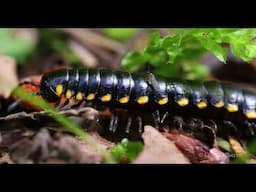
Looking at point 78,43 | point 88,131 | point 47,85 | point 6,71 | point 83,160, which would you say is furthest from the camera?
point 78,43

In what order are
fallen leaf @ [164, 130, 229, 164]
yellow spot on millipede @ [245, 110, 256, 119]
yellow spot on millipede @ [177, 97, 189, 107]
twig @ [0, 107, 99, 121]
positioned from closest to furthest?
fallen leaf @ [164, 130, 229, 164]
twig @ [0, 107, 99, 121]
yellow spot on millipede @ [177, 97, 189, 107]
yellow spot on millipede @ [245, 110, 256, 119]

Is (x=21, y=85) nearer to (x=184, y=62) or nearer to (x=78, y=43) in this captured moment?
(x=184, y=62)

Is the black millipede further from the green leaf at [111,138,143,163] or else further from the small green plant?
the green leaf at [111,138,143,163]

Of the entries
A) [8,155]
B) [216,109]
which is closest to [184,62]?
[216,109]

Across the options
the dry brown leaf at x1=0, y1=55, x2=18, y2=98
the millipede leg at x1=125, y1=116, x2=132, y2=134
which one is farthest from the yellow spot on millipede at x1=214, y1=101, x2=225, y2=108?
the dry brown leaf at x1=0, y1=55, x2=18, y2=98

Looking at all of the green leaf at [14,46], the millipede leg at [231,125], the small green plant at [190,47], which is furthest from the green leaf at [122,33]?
the millipede leg at [231,125]

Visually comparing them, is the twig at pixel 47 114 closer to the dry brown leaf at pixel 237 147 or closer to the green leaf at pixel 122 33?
the dry brown leaf at pixel 237 147
